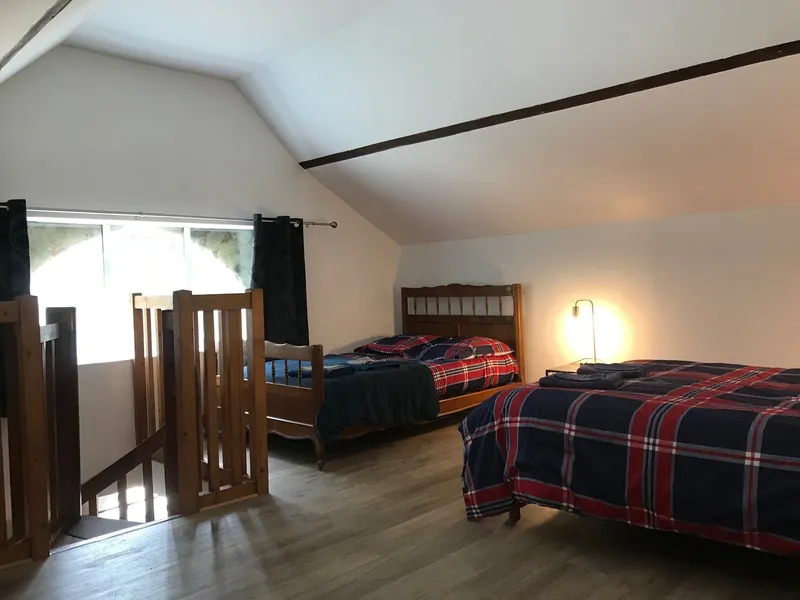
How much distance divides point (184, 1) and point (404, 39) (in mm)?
1245

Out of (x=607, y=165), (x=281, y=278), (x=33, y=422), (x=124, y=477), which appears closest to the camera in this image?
(x=33, y=422)

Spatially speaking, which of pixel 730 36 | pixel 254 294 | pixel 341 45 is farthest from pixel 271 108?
pixel 730 36

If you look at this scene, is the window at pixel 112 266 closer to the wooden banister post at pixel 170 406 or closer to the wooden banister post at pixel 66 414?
→ the wooden banister post at pixel 66 414

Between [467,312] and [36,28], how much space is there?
393 centimetres

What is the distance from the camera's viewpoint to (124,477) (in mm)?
4160

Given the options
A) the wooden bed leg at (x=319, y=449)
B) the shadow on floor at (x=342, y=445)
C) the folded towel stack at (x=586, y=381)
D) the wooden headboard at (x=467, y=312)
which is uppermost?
the wooden headboard at (x=467, y=312)

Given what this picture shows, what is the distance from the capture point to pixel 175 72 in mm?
4910

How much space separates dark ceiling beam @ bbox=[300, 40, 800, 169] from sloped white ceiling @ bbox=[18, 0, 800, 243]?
4cm

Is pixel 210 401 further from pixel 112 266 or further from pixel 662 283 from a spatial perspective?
pixel 662 283

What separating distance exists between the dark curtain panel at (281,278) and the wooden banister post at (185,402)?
1934 millimetres

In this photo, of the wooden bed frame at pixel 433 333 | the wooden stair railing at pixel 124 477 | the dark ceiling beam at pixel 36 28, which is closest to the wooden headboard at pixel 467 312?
the wooden bed frame at pixel 433 333

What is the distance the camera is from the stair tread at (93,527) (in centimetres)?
338

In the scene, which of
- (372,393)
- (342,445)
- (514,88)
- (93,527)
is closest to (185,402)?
(93,527)

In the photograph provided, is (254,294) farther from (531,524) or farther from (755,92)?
(755,92)
